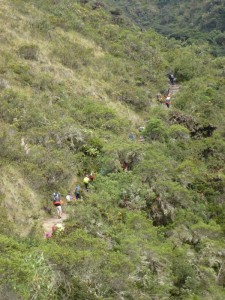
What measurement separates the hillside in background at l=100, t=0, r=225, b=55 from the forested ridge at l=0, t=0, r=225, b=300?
34096 mm

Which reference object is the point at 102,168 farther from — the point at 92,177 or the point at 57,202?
the point at 57,202

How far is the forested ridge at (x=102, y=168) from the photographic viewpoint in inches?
452

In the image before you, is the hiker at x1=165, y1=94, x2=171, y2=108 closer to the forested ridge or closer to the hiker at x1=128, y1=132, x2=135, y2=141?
the forested ridge

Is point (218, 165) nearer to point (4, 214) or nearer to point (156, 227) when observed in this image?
point (156, 227)

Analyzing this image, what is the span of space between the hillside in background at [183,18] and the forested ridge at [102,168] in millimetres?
34096

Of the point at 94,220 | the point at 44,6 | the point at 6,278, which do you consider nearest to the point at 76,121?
the point at 94,220

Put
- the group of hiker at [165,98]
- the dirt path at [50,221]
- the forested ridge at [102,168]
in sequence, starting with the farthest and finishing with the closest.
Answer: the group of hiker at [165,98] → the dirt path at [50,221] → the forested ridge at [102,168]

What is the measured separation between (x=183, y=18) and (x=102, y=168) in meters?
68.3

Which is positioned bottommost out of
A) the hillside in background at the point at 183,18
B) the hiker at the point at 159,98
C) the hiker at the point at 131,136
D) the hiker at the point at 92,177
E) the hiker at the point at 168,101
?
the hillside in background at the point at 183,18

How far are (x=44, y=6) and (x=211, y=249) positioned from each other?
98.7 ft

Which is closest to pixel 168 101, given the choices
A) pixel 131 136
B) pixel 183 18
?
pixel 131 136

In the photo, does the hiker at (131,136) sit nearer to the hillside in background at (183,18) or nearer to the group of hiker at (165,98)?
the group of hiker at (165,98)

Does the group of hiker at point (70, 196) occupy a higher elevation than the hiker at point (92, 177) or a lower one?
higher

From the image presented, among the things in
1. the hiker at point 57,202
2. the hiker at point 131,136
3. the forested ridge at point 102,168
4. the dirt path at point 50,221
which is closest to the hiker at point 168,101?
the forested ridge at point 102,168
